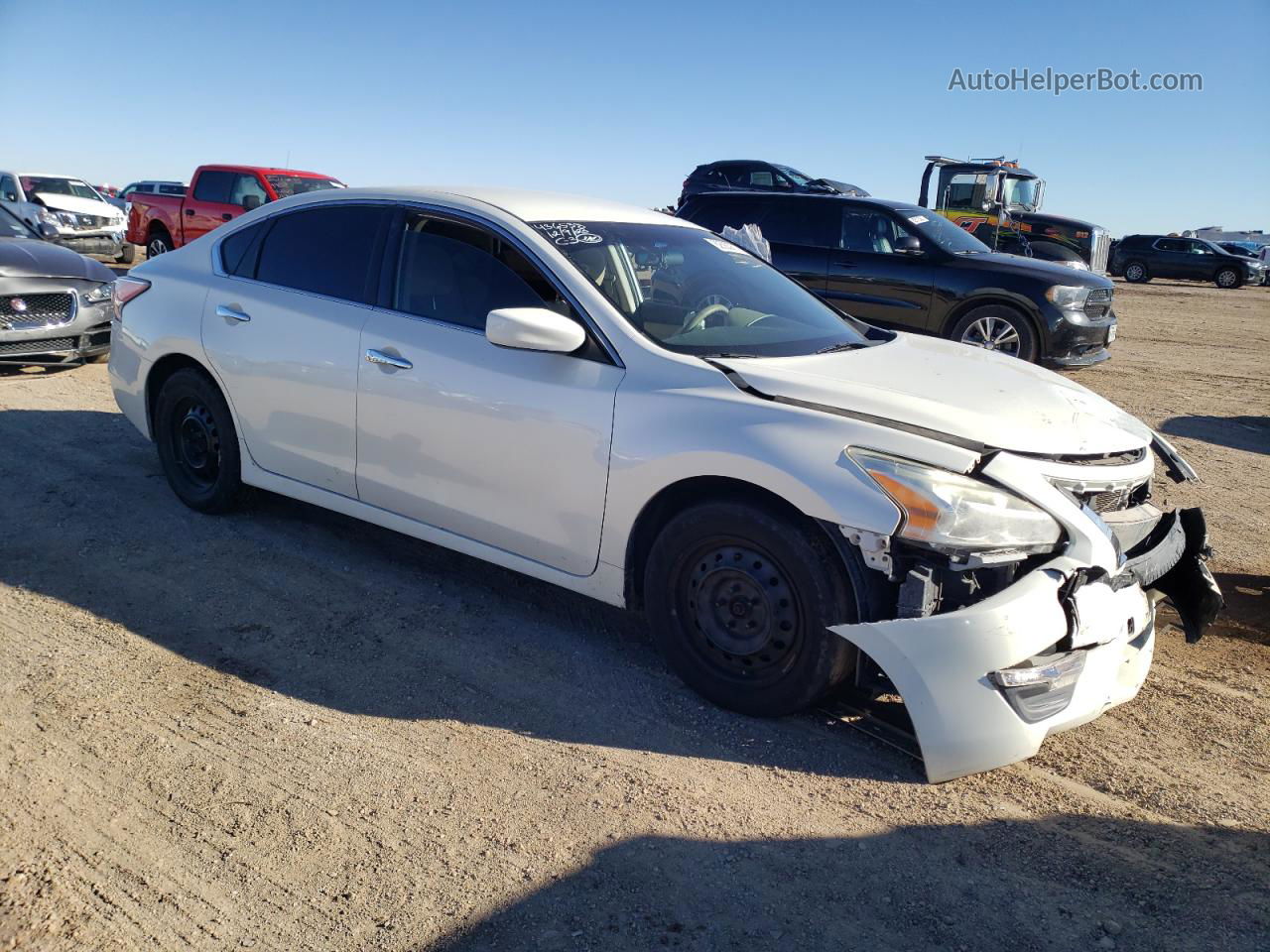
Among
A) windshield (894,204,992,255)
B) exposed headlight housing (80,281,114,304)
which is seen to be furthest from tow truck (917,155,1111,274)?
exposed headlight housing (80,281,114,304)

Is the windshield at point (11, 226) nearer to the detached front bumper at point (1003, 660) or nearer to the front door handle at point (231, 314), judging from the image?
the front door handle at point (231, 314)

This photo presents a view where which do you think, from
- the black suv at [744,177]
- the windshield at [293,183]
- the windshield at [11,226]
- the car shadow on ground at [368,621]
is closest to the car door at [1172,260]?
the black suv at [744,177]

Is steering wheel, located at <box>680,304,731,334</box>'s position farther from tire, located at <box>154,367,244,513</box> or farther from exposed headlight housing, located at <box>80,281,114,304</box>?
exposed headlight housing, located at <box>80,281,114,304</box>

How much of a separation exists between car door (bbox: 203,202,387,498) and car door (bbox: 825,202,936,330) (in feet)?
22.5

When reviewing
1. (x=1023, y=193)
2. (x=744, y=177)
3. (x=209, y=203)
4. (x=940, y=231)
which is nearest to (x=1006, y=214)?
(x=1023, y=193)

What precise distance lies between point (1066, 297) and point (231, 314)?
8.09 m

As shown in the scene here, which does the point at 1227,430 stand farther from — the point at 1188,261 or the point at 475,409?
the point at 1188,261

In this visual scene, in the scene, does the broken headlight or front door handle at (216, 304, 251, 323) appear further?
front door handle at (216, 304, 251, 323)

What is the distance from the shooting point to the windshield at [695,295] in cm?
387

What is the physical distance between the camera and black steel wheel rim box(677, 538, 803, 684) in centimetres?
329

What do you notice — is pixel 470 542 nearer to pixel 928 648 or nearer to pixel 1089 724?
pixel 928 648

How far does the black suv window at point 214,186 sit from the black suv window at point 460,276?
13995 mm

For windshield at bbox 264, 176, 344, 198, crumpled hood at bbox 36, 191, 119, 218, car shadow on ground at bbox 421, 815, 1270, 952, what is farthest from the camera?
crumpled hood at bbox 36, 191, 119, 218

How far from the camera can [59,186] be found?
22.3 metres
